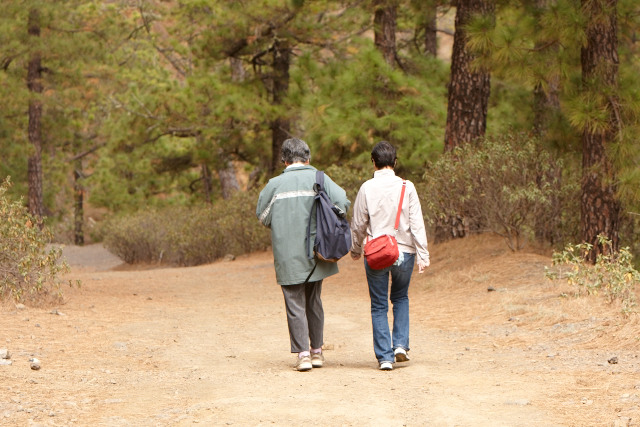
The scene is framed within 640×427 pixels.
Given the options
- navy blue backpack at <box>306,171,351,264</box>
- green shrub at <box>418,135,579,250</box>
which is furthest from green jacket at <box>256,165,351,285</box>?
green shrub at <box>418,135,579,250</box>

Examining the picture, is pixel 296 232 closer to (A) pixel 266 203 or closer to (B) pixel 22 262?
(A) pixel 266 203

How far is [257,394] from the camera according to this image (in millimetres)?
5254

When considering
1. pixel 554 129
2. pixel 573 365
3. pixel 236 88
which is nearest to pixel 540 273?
pixel 554 129

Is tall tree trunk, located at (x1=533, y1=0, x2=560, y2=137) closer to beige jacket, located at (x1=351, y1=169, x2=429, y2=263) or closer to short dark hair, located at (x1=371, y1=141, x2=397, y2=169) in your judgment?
short dark hair, located at (x1=371, y1=141, x2=397, y2=169)

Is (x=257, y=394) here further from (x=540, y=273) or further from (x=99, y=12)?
(x=99, y=12)

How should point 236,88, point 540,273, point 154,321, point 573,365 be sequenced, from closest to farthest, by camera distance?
point 573,365 < point 154,321 < point 540,273 < point 236,88

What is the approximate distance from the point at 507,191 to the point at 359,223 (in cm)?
453

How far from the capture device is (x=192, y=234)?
19406mm

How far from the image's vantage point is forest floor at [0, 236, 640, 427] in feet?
15.7

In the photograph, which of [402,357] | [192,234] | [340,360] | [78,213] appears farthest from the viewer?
[78,213]

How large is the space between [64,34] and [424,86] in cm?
1181

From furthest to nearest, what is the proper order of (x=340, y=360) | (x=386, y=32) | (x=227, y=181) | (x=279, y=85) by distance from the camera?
(x=227, y=181) < (x=279, y=85) < (x=386, y=32) < (x=340, y=360)

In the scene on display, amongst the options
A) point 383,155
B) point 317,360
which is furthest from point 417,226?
point 317,360

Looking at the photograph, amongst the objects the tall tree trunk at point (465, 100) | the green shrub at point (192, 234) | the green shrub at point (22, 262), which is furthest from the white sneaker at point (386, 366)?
the green shrub at point (192, 234)
